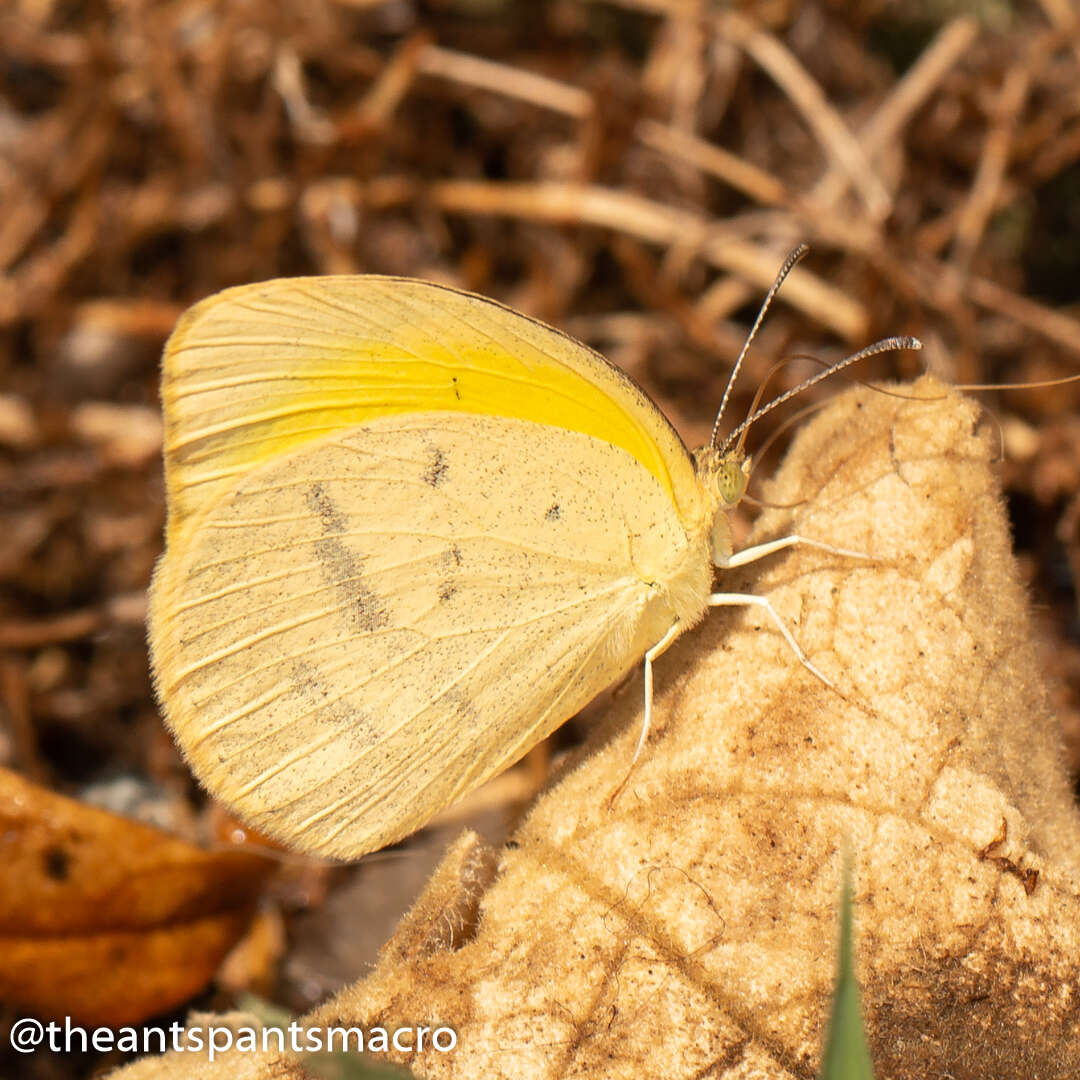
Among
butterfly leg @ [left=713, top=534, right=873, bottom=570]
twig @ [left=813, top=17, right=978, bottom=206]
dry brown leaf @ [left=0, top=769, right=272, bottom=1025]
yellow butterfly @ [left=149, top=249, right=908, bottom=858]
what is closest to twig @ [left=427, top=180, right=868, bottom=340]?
twig @ [left=813, top=17, right=978, bottom=206]

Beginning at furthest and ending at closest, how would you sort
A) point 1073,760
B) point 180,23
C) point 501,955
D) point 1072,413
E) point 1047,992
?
point 180,23, point 1072,413, point 1073,760, point 501,955, point 1047,992

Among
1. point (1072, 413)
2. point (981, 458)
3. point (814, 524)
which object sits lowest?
point (1072, 413)

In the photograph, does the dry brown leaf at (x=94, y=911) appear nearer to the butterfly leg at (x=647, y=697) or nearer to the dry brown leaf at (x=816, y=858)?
the dry brown leaf at (x=816, y=858)

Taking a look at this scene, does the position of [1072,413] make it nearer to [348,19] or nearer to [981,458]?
[981,458]

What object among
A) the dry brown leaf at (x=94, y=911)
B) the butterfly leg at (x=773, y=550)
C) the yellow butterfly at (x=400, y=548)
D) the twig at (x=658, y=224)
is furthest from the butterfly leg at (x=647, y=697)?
the twig at (x=658, y=224)

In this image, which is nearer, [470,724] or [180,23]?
[470,724]

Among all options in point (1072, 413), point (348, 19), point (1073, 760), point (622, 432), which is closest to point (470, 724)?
point (622, 432)

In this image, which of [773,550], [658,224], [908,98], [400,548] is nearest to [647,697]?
[773,550]
